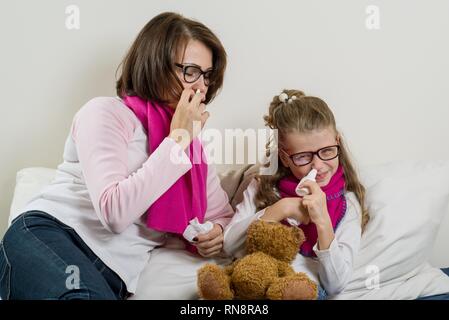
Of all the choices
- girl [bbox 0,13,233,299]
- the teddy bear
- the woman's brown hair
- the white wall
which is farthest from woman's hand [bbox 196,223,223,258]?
the white wall

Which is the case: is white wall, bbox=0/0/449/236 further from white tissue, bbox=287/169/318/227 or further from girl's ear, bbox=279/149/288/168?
white tissue, bbox=287/169/318/227

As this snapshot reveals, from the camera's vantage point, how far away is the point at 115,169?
1.11 metres

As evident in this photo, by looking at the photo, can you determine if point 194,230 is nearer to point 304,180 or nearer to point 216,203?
point 216,203

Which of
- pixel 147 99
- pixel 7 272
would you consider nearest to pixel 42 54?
pixel 147 99

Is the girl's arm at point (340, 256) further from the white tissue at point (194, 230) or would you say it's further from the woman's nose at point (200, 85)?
the woman's nose at point (200, 85)

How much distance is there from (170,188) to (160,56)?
311 millimetres

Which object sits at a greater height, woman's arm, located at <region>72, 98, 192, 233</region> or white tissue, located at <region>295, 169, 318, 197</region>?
woman's arm, located at <region>72, 98, 192, 233</region>

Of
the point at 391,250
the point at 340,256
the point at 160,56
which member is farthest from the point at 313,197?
the point at 160,56

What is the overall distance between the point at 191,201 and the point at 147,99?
27cm

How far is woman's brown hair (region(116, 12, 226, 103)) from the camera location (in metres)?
1.25

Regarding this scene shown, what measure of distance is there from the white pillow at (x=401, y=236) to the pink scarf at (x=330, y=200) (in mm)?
93

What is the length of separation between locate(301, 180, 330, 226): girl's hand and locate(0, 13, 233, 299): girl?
0.77ft

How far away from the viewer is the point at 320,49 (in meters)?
1.60
